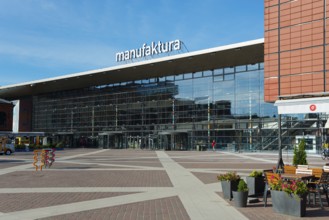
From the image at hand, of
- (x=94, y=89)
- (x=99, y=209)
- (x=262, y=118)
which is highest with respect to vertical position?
(x=94, y=89)

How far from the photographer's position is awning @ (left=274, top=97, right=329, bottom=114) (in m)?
12.0

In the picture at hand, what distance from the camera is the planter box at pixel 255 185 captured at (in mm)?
11656

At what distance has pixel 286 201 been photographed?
29.9 feet

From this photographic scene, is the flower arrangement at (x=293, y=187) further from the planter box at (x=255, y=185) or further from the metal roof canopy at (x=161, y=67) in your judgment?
the metal roof canopy at (x=161, y=67)

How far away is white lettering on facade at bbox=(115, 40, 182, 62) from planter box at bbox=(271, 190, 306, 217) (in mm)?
39752

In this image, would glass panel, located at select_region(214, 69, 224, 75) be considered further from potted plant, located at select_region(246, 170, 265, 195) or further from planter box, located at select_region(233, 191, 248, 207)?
planter box, located at select_region(233, 191, 248, 207)

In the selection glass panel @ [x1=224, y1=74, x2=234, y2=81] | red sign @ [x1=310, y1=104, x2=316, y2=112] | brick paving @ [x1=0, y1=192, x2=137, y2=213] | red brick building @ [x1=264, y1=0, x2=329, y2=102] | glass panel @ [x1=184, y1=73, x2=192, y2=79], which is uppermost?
glass panel @ [x1=184, y1=73, x2=192, y2=79]

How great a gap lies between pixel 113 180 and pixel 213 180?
157 inches

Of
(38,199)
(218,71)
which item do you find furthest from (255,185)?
(218,71)

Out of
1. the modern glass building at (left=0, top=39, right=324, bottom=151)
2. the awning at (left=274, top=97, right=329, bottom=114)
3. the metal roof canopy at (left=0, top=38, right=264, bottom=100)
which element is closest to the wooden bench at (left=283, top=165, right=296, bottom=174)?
the awning at (left=274, top=97, right=329, bottom=114)

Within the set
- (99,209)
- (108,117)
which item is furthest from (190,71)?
(99,209)

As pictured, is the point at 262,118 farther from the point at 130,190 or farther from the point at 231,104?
the point at 130,190

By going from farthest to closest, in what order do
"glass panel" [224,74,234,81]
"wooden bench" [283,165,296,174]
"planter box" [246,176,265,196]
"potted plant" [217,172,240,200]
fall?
1. "glass panel" [224,74,234,81]
2. "wooden bench" [283,165,296,174]
3. "planter box" [246,176,265,196]
4. "potted plant" [217,172,240,200]

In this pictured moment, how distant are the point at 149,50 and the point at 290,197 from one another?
141 feet
